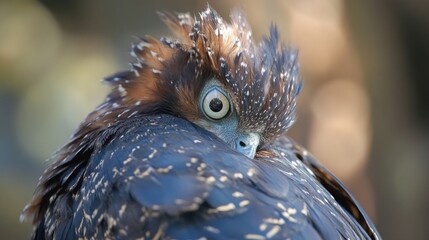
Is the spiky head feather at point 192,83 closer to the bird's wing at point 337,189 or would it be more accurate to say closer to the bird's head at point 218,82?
the bird's head at point 218,82

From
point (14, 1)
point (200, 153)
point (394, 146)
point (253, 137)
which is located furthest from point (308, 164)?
point (14, 1)

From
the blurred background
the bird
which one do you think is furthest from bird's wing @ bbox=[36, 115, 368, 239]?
the blurred background

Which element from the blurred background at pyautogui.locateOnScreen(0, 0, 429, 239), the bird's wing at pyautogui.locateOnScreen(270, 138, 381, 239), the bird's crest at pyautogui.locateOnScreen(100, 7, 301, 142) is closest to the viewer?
the bird's crest at pyautogui.locateOnScreen(100, 7, 301, 142)

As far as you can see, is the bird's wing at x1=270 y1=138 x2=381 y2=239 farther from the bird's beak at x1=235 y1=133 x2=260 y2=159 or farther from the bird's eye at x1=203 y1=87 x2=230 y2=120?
the bird's eye at x1=203 y1=87 x2=230 y2=120

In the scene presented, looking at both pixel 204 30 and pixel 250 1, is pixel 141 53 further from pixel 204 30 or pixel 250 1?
pixel 250 1

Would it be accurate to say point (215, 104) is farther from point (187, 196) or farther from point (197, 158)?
point (187, 196)

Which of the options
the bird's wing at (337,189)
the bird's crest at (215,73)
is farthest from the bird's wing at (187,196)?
the bird's wing at (337,189)
